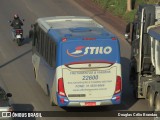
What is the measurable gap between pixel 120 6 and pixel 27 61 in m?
15.3

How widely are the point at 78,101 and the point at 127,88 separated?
5198 mm

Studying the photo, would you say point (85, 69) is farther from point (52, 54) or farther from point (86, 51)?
point (52, 54)

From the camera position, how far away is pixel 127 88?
24.7 meters

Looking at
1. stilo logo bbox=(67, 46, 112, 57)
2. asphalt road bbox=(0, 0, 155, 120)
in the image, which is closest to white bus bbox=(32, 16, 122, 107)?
stilo logo bbox=(67, 46, 112, 57)

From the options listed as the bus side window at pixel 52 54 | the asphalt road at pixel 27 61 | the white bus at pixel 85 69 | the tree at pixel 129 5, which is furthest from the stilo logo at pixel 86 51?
the tree at pixel 129 5

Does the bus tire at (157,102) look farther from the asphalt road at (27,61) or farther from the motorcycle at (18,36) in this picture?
the motorcycle at (18,36)

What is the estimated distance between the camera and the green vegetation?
133 ft

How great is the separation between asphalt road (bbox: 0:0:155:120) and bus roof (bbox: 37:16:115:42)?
115 inches

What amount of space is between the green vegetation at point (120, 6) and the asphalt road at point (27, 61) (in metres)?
1.87

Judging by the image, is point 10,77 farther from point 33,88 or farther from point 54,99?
point 54,99

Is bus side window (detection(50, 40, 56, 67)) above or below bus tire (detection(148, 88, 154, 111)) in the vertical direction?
above

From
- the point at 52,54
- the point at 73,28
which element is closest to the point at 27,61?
the point at 73,28

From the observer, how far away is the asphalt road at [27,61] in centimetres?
2214

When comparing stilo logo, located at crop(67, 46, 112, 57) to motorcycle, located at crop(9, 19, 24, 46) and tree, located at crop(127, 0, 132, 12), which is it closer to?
motorcycle, located at crop(9, 19, 24, 46)
